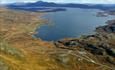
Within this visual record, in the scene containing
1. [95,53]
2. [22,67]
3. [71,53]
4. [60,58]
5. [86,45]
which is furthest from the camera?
[86,45]

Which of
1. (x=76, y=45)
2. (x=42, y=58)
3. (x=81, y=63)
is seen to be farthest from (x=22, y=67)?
(x=76, y=45)

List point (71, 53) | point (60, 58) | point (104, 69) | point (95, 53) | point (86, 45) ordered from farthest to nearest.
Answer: point (86, 45) < point (95, 53) < point (71, 53) < point (60, 58) < point (104, 69)

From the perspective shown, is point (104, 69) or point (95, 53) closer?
point (104, 69)

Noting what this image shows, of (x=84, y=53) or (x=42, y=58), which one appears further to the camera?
(x=84, y=53)

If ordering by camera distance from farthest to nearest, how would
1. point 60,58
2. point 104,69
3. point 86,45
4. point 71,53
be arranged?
1. point 86,45
2. point 71,53
3. point 60,58
4. point 104,69

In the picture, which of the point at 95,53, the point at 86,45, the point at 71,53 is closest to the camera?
the point at 71,53

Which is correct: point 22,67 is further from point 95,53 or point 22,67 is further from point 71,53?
point 95,53

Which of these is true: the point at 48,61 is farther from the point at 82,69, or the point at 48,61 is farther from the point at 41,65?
the point at 82,69

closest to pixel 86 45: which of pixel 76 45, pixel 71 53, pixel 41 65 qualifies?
pixel 76 45
